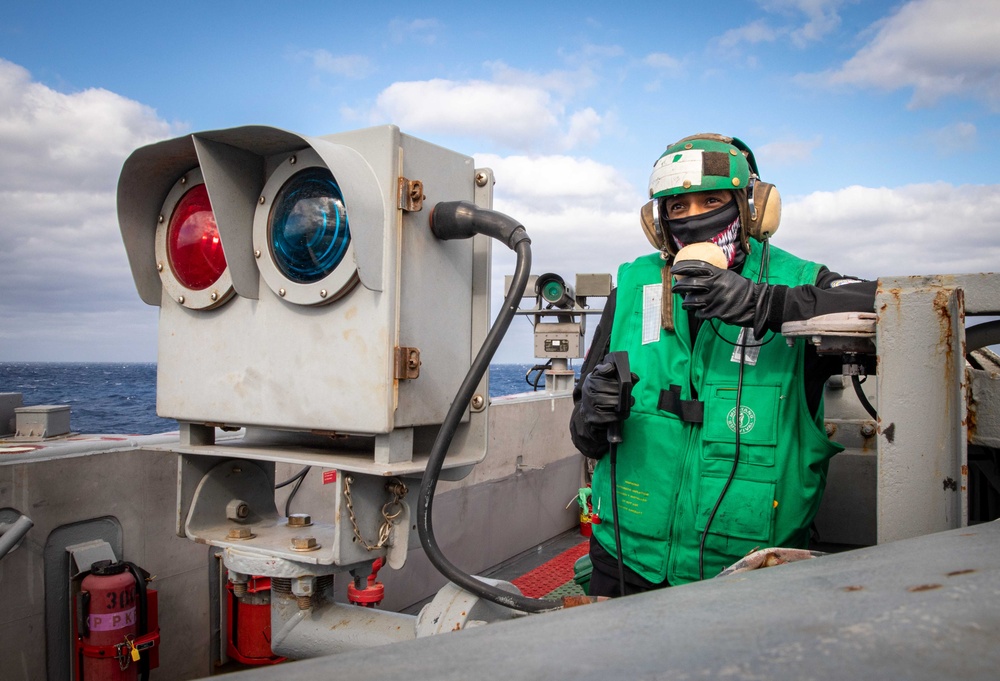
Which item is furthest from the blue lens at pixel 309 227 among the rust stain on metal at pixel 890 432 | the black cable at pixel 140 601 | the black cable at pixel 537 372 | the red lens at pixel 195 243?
the black cable at pixel 537 372

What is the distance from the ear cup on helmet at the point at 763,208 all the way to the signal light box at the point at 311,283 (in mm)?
801

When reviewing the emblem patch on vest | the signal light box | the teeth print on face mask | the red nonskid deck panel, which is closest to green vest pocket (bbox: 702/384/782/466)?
the emblem patch on vest

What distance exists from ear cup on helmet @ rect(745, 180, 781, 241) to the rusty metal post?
0.80 metres

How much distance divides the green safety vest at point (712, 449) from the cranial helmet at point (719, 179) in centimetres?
11

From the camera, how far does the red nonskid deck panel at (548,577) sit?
5.01 metres

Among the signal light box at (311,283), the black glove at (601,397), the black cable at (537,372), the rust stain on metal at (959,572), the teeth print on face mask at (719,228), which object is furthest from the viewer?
the black cable at (537,372)

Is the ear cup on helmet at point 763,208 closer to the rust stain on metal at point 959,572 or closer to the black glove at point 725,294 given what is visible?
the black glove at point 725,294

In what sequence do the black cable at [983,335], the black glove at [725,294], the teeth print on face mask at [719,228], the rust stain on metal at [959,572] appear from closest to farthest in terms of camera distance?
the rust stain on metal at [959,572] < the black cable at [983,335] < the black glove at [725,294] < the teeth print on face mask at [719,228]

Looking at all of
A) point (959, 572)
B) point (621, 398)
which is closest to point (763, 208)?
point (621, 398)

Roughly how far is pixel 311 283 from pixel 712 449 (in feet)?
4.01

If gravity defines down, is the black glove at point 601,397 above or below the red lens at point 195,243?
below

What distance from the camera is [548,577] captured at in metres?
5.37

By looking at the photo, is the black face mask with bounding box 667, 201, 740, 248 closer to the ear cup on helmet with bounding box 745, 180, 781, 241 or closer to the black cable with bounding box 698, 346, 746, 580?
the ear cup on helmet with bounding box 745, 180, 781, 241

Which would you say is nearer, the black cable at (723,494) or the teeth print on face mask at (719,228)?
the black cable at (723,494)
